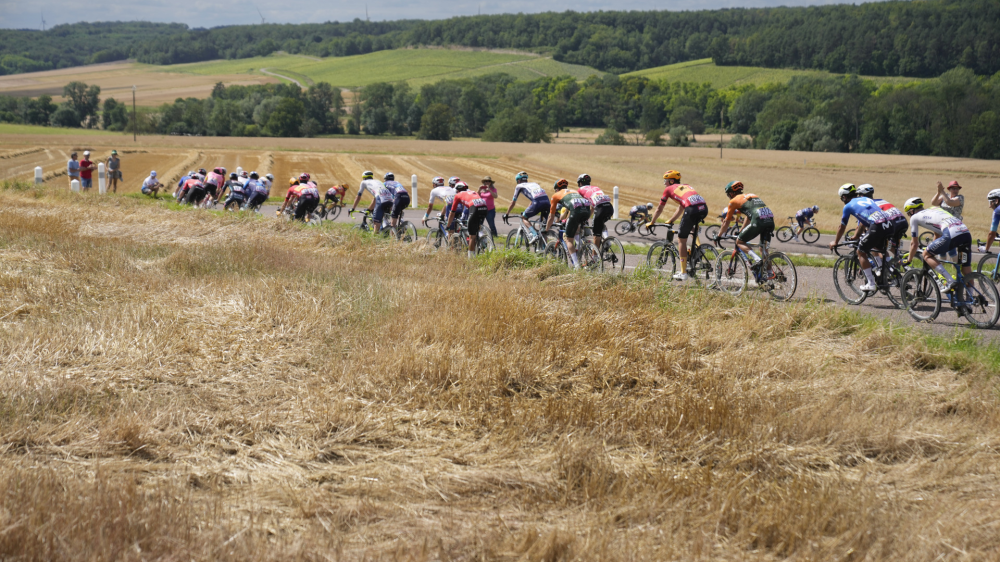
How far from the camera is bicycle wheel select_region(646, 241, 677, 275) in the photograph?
41.1 feet

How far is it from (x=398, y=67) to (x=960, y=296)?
168362mm

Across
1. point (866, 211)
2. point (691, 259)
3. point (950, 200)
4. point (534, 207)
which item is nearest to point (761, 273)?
point (691, 259)

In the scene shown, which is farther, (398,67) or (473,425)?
(398,67)

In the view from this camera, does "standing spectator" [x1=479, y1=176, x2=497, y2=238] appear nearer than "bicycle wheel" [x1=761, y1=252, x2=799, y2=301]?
No

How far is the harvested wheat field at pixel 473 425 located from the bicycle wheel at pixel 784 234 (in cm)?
1391

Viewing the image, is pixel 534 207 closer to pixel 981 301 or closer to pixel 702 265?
pixel 702 265

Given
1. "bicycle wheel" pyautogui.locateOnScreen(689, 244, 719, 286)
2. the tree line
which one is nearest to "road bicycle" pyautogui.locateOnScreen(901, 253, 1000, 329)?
"bicycle wheel" pyautogui.locateOnScreen(689, 244, 719, 286)

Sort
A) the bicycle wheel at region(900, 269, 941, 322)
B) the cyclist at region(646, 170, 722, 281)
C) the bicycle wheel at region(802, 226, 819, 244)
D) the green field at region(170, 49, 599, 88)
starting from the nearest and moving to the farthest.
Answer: the bicycle wheel at region(900, 269, 941, 322), the cyclist at region(646, 170, 722, 281), the bicycle wheel at region(802, 226, 819, 244), the green field at region(170, 49, 599, 88)

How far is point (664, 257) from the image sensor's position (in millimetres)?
12672

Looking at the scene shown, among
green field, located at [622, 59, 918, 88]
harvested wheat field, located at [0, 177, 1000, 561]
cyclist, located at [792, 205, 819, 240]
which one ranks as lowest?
harvested wheat field, located at [0, 177, 1000, 561]

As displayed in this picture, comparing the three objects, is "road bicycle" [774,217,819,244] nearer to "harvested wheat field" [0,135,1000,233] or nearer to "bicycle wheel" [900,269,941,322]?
"harvested wheat field" [0,135,1000,233]

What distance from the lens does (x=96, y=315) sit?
7.29 metres

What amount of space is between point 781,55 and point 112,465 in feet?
523

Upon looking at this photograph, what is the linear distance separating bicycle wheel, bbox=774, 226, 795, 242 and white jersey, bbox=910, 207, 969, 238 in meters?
11.4
